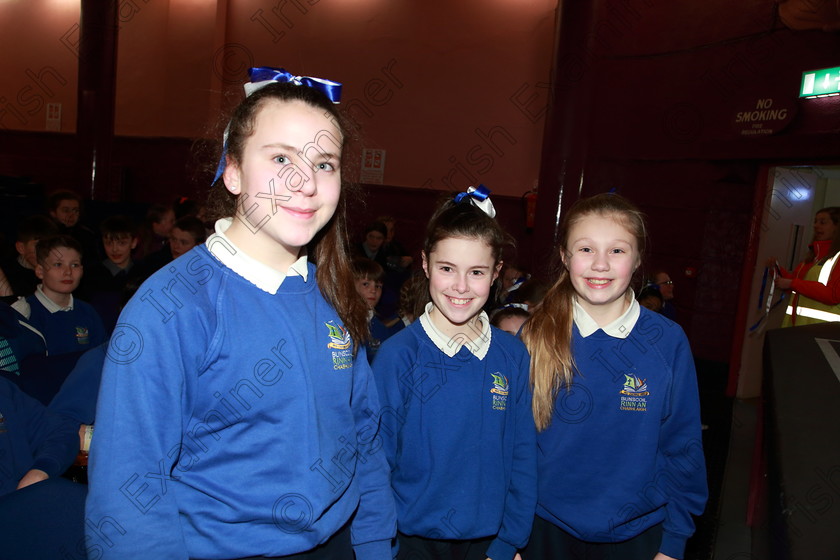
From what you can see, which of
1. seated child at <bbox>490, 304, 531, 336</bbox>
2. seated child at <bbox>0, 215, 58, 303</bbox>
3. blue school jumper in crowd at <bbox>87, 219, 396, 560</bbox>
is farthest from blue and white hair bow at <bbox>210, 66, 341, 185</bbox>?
seated child at <bbox>0, 215, 58, 303</bbox>

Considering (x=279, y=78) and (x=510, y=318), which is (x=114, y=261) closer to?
(x=510, y=318)

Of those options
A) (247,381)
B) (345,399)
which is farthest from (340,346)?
(247,381)

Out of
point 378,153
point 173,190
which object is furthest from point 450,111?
point 173,190

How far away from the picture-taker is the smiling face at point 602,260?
1.64 m

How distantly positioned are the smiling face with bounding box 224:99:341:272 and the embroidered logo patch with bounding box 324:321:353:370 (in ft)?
0.58

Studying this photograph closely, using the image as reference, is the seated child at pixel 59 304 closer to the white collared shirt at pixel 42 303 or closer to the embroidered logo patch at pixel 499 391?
the white collared shirt at pixel 42 303

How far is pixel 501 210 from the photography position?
287 inches

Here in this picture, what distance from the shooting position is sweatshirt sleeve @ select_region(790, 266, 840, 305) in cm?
398

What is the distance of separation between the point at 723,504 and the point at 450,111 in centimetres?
550

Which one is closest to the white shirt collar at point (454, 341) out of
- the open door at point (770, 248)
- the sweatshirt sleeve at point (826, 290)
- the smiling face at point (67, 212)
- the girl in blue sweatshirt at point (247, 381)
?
the girl in blue sweatshirt at point (247, 381)

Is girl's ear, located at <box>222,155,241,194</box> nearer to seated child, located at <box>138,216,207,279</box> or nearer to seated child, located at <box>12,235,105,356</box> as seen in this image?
seated child, located at <box>12,235,105,356</box>

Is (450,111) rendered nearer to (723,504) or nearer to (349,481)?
(723,504)

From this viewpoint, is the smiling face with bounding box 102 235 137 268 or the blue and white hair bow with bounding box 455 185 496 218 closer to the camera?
the blue and white hair bow with bounding box 455 185 496 218

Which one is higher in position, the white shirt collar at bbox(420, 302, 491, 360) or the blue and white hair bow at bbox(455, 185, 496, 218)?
the blue and white hair bow at bbox(455, 185, 496, 218)
